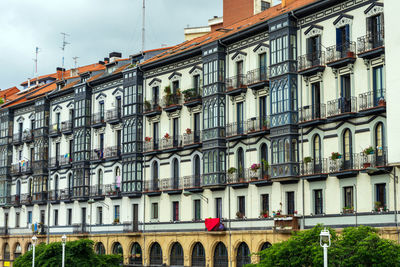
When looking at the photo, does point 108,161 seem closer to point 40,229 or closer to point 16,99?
point 40,229

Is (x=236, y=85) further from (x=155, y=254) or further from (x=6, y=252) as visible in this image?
(x=6, y=252)

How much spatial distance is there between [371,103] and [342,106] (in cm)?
238

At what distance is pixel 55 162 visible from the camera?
7650 cm

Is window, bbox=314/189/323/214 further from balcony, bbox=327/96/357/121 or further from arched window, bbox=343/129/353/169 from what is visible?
balcony, bbox=327/96/357/121

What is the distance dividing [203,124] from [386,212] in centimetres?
1866

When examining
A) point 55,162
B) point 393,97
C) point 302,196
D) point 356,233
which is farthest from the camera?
Result: point 55,162

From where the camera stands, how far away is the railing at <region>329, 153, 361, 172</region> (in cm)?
4512

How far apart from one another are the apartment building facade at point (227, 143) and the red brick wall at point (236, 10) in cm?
234

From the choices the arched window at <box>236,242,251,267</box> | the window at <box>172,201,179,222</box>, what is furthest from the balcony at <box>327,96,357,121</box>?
the window at <box>172,201,179,222</box>

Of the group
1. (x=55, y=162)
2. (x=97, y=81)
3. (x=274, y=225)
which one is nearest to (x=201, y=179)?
(x=274, y=225)

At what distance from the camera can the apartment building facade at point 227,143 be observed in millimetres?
45594

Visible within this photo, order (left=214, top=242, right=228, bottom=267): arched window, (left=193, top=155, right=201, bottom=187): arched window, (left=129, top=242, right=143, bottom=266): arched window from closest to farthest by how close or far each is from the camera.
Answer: (left=214, top=242, right=228, bottom=267): arched window → (left=193, top=155, right=201, bottom=187): arched window → (left=129, top=242, right=143, bottom=266): arched window

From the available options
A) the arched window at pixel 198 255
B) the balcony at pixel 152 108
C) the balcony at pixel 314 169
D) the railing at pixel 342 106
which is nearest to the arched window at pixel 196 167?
the arched window at pixel 198 255

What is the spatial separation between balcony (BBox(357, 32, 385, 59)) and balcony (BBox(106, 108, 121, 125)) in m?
27.7
